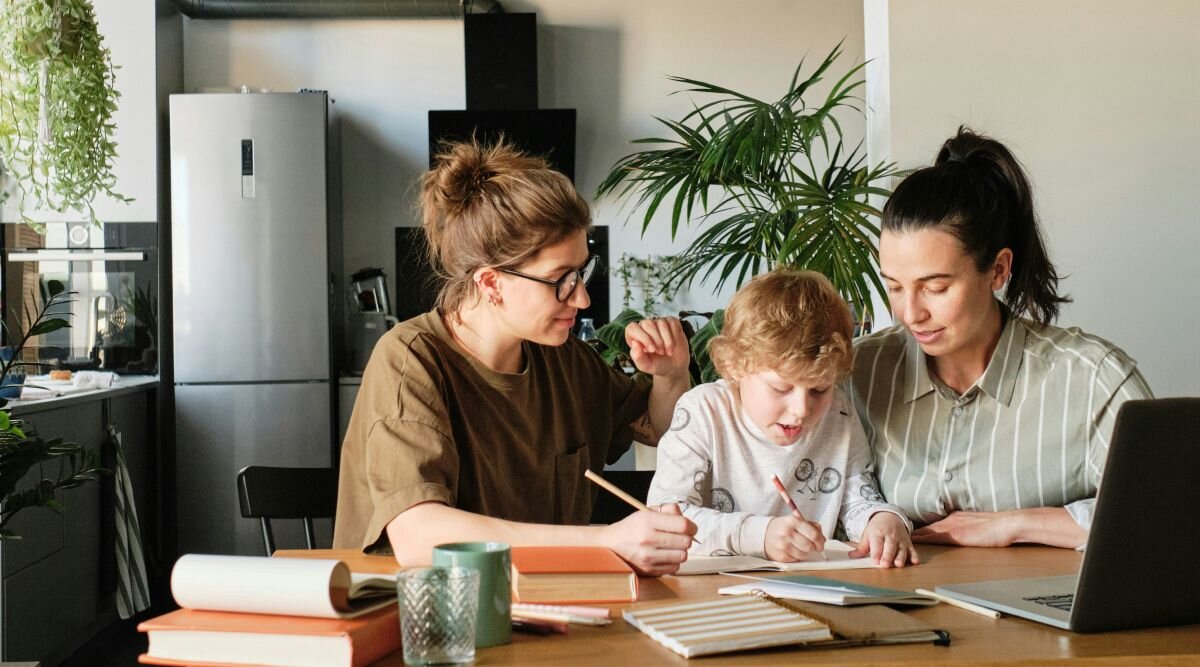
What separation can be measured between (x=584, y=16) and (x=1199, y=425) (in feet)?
15.5

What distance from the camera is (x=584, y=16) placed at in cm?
541

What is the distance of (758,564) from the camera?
4.73 ft

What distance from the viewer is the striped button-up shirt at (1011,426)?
172cm

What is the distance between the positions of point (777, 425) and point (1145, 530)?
2.35ft

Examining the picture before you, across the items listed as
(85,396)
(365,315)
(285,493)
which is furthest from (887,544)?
(365,315)

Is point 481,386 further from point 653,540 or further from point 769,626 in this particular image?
point 769,626

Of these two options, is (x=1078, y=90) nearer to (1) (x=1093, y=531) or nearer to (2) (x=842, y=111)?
(1) (x=1093, y=531)

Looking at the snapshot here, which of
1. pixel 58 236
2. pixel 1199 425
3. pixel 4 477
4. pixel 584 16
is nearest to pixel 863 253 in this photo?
pixel 1199 425

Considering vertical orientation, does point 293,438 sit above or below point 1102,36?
below

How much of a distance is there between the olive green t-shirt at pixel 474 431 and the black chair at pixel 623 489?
0.17ft

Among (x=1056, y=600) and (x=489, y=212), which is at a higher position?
(x=489, y=212)

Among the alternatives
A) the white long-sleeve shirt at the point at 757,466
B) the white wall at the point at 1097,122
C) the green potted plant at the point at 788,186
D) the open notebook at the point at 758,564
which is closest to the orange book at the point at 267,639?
the open notebook at the point at 758,564

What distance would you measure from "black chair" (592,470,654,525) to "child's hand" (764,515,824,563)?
0.61 metres

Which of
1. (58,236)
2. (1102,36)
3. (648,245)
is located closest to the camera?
(1102,36)
